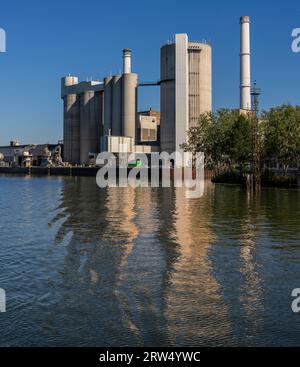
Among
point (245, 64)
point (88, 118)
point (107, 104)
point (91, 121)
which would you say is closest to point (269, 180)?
point (245, 64)

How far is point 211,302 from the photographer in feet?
44.7

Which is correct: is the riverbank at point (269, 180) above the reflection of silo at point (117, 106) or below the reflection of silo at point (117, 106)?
below

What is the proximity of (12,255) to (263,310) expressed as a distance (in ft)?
35.0

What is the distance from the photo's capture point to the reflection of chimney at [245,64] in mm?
152625

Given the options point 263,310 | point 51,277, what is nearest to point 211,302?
point 263,310

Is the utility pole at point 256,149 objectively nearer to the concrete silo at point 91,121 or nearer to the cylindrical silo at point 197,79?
the cylindrical silo at point 197,79

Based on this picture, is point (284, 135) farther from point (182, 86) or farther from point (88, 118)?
point (88, 118)

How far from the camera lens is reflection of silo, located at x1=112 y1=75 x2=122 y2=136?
183 metres

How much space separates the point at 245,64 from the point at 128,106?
1721 inches

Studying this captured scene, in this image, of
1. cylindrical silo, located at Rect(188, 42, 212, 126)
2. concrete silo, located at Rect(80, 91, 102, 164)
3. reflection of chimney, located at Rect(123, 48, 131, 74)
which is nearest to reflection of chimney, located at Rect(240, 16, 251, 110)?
cylindrical silo, located at Rect(188, 42, 212, 126)

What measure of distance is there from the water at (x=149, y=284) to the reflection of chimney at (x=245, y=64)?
417ft

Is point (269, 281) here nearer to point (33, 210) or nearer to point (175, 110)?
point (33, 210)

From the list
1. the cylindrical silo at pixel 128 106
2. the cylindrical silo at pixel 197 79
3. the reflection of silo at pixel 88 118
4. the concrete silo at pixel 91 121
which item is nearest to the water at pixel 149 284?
the cylindrical silo at pixel 197 79
